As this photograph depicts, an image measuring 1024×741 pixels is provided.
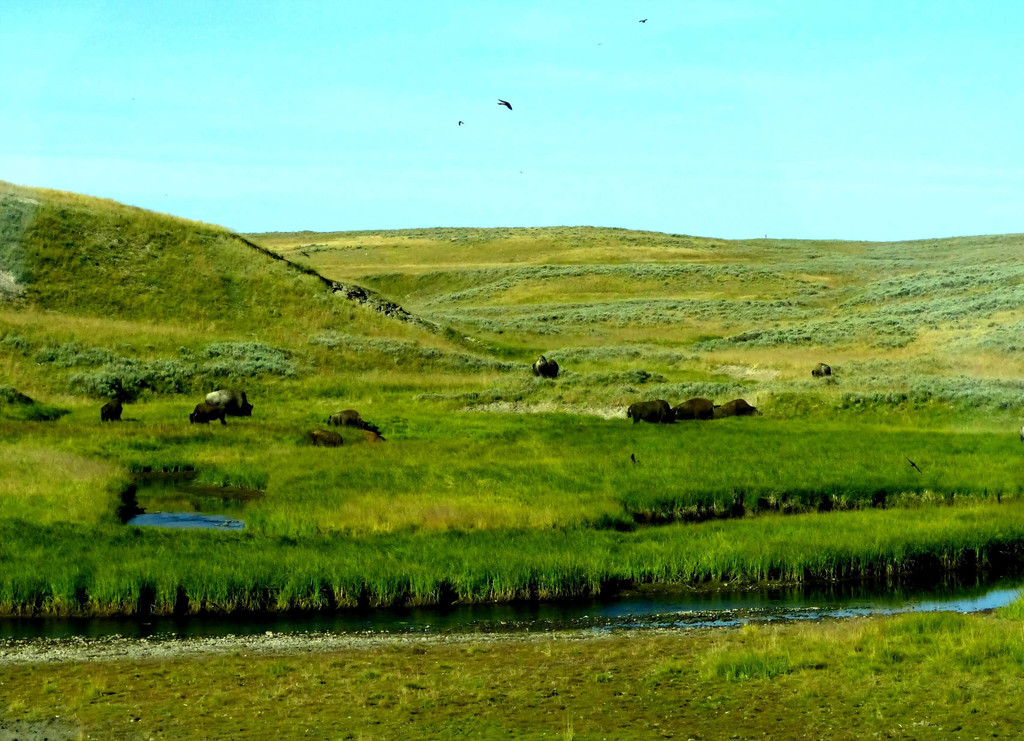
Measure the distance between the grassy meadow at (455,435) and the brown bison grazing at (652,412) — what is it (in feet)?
4.84

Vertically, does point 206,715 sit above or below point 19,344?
below

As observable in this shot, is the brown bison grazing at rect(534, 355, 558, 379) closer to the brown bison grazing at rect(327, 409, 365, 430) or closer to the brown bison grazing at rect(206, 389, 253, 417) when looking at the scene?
the brown bison grazing at rect(206, 389, 253, 417)

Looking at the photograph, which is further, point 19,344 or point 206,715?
point 19,344

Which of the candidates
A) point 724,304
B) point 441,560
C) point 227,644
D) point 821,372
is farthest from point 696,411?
point 724,304

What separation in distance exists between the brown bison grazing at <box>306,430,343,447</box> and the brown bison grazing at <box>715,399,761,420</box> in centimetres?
1430

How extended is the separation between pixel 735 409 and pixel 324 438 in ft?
50.5

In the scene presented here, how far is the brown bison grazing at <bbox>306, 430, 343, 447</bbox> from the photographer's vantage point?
36844 millimetres

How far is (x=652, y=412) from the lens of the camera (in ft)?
138

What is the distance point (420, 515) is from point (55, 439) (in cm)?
1618

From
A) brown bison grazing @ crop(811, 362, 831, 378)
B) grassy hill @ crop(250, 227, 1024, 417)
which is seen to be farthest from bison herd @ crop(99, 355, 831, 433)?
brown bison grazing @ crop(811, 362, 831, 378)

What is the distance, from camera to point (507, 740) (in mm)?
12711

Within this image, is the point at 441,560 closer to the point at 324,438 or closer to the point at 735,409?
the point at 324,438

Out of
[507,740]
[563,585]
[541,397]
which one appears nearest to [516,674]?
[507,740]

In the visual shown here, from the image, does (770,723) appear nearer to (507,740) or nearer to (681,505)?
(507,740)
